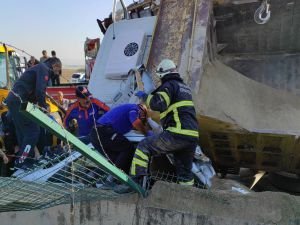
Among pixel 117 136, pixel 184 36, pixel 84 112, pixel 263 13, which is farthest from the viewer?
pixel 84 112

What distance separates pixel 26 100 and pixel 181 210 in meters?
2.72

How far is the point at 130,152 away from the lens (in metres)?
4.43

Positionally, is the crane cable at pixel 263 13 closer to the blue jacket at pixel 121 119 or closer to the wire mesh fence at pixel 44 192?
the blue jacket at pixel 121 119

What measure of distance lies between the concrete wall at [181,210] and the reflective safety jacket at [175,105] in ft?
2.02

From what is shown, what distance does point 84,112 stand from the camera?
5.59m

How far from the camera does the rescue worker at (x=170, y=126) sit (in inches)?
147

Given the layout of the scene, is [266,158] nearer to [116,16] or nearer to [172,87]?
[172,87]

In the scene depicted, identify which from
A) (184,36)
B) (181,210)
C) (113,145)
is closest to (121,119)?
(113,145)

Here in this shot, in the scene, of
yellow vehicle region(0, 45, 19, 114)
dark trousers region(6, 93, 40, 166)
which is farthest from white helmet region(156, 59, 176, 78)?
yellow vehicle region(0, 45, 19, 114)

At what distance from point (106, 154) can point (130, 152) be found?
0.79ft

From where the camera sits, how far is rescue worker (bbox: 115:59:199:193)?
3.75 metres

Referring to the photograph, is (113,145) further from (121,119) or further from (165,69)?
(165,69)

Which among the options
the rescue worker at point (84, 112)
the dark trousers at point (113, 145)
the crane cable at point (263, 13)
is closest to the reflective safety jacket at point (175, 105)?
the dark trousers at point (113, 145)

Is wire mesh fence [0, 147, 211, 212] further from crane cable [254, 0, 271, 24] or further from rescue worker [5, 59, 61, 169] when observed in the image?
crane cable [254, 0, 271, 24]
